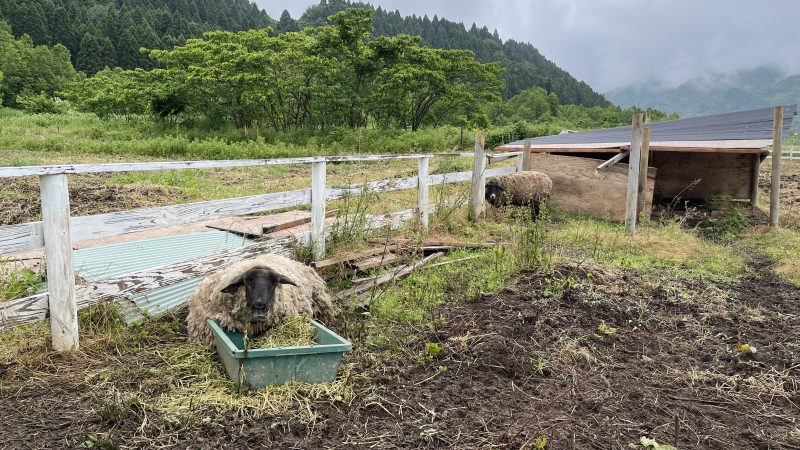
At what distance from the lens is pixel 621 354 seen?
441cm

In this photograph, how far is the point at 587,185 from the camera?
11.5 meters

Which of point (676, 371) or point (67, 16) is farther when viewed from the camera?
point (67, 16)

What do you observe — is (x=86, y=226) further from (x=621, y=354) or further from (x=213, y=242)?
(x=621, y=354)

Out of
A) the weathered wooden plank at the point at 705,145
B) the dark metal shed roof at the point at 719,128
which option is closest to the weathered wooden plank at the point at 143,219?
the weathered wooden plank at the point at 705,145

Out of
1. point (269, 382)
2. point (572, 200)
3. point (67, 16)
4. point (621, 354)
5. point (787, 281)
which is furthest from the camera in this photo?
point (67, 16)

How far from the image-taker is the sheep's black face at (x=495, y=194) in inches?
415

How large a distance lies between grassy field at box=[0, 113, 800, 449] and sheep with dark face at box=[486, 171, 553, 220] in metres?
3.69

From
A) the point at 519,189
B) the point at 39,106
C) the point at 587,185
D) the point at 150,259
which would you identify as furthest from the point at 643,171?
the point at 39,106

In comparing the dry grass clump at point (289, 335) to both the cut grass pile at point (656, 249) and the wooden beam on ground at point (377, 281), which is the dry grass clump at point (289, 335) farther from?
the cut grass pile at point (656, 249)

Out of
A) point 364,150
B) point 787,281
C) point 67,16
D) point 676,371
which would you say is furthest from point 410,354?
point 67,16

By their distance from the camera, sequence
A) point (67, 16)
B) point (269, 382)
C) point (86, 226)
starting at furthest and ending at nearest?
point (67, 16), point (86, 226), point (269, 382)

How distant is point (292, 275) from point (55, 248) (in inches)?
66.6

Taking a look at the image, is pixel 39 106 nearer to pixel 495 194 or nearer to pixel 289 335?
pixel 495 194

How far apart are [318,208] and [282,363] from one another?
2.65 metres
